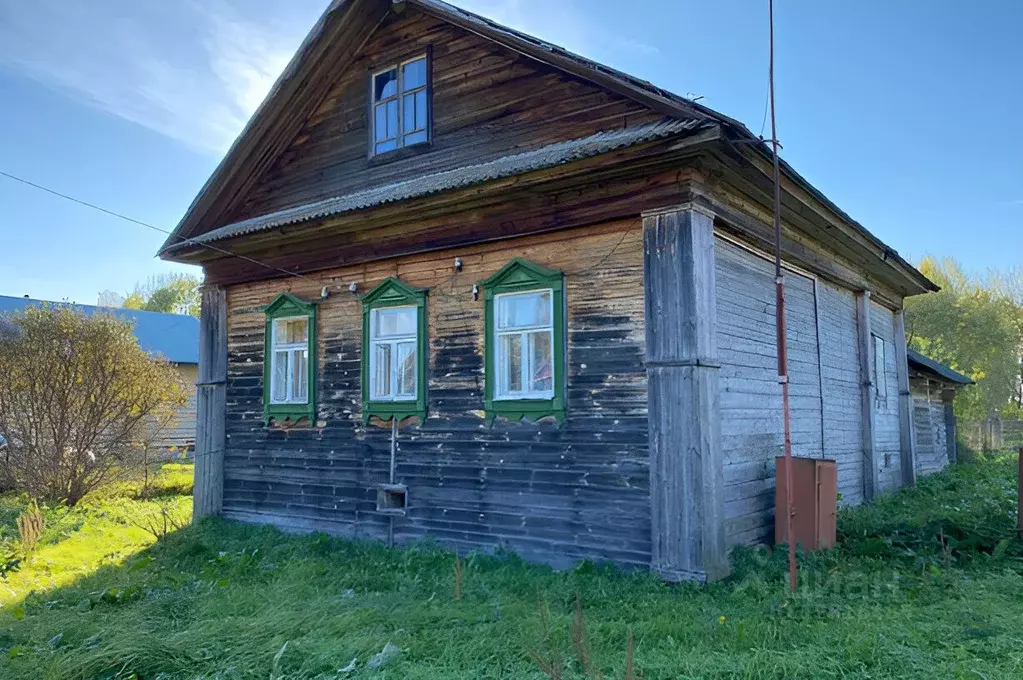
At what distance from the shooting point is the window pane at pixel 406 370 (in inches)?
370

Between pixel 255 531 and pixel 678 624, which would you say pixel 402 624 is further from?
pixel 255 531

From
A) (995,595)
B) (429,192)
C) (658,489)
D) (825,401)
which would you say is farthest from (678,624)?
(825,401)

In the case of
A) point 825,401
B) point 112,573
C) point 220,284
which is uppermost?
point 220,284

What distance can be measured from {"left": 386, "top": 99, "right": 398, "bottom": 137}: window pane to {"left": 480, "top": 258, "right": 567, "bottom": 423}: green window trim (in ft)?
10.2

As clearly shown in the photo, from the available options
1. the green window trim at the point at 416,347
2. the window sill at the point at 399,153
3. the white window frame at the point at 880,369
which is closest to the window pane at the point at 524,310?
the green window trim at the point at 416,347

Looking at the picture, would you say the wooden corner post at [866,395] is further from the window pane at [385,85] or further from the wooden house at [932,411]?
the window pane at [385,85]

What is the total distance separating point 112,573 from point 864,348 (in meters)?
11.0

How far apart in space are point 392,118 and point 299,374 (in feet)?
12.4

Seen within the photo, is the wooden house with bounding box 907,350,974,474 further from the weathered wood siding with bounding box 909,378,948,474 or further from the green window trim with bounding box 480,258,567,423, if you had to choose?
the green window trim with bounding box 480,258,567,423

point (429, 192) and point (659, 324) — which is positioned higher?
point (429, 192)

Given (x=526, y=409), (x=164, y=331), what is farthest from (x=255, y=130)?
(x=164, y=331)

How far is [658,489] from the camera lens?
23.8ft

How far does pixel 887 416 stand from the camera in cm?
1385

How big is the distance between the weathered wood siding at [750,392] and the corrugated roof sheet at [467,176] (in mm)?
1676
